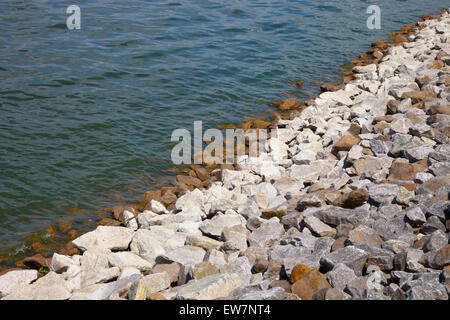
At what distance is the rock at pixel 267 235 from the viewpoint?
18.5 feet


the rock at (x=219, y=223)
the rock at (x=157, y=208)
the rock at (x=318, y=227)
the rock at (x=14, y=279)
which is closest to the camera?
the rock at (x=14, y=279)

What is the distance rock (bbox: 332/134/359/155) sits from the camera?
8213 millimetres

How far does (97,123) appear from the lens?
10.1 metres

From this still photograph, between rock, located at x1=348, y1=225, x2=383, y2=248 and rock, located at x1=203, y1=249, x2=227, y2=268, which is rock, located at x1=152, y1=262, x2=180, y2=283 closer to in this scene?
rock, located at x1=203, y1=249, x2=227, y2=268

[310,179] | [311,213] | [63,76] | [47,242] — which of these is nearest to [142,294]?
[311,213]

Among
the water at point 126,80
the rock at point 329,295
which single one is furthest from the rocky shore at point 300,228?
the water at point 126,80

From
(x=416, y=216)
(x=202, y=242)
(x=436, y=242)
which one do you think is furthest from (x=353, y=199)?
(x=202, y=242)

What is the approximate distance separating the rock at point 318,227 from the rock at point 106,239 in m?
2.31

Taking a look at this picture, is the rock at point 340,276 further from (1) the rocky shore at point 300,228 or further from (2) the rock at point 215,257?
(2) the rock at point 215,257

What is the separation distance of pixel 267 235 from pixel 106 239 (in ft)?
6.91

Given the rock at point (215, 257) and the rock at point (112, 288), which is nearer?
the rock at point (112, 288)

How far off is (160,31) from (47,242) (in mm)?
9999

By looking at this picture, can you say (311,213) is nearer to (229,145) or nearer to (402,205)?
(402,205)

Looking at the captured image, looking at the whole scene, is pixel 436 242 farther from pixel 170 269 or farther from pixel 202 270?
pixel 170 269
